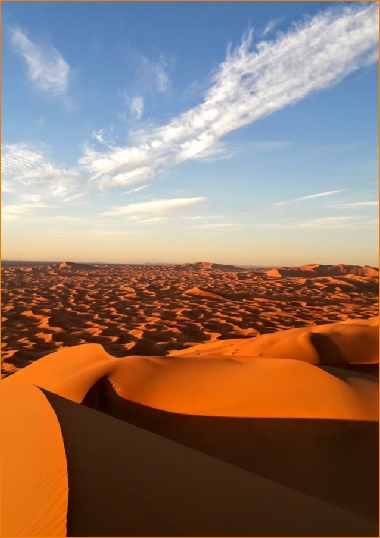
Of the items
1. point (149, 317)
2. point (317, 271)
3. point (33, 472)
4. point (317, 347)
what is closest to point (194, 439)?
point (33, 472)

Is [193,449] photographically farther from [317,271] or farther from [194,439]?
[317,271]

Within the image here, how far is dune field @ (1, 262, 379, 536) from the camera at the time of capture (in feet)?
4.94

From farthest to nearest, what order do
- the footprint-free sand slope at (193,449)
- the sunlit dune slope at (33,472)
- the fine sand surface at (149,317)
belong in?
the fine sand surface at (149,317) → the footprint-free sand slope at (193,449) → the sunlit dune slope at (33,472)

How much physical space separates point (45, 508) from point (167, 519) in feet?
1.65

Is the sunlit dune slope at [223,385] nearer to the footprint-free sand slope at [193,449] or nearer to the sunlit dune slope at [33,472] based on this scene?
the footprint-free sand slope at [193,449]

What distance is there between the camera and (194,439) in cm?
277

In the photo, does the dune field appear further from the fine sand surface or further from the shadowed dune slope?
the fine sand surface

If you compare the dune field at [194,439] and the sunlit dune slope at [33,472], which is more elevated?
the sunlit dune slope at [33,472]

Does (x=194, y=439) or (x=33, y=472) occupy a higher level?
(x=33, y=472)

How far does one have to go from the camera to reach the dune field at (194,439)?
1505mm

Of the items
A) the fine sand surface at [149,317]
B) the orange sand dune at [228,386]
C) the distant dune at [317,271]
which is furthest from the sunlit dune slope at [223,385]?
the distant dune at [317,271]

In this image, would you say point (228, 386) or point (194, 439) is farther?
point (228, 386)

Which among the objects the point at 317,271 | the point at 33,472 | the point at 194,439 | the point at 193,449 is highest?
the point at 33,472

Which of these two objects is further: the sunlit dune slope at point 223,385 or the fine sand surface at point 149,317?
the fine sand surface at point 149,317
